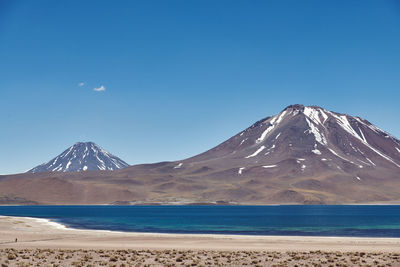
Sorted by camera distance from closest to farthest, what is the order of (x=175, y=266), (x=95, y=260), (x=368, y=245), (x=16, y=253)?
(x=175, y=266) → (x=95, y=260) → (x=16, y=253) → (x=368, y=245)

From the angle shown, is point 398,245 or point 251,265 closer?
point 251,265

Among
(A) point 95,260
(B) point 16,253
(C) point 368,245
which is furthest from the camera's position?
(C) point 368,245

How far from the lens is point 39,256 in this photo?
36531 mm

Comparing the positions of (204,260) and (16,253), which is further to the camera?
(16,253)

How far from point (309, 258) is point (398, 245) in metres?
19.1

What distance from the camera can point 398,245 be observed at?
5047 centimetres

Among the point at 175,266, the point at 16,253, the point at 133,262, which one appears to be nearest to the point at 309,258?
the point at 175,266

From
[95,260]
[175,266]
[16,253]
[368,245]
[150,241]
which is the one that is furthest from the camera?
[150,241]

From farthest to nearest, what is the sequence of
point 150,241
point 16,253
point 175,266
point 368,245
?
point 150,241 < point 368,245 < point 16,253 < point 175,266

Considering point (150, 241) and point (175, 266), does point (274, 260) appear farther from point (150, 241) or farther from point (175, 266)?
point (150, 241)

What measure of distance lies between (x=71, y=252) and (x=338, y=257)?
21496mm

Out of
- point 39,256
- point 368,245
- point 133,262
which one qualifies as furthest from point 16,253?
point 368,245

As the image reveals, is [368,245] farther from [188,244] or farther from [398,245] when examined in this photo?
[188,244]

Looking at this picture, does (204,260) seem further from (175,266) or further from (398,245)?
(398,245)
